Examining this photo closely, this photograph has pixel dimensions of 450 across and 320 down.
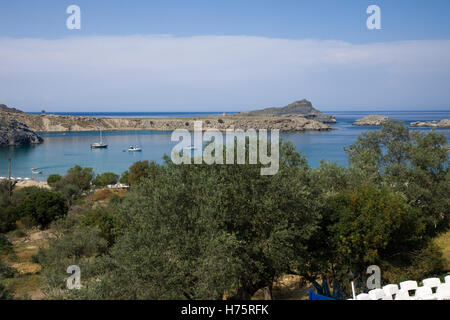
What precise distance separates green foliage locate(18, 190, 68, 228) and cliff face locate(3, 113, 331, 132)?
11361 centimetres

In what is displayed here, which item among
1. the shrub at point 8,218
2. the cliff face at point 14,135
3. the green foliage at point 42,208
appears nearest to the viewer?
the green foliage at point 42,208

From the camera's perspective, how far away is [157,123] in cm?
17200

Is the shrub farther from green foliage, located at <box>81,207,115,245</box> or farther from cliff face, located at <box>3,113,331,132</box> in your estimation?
cliff face, located at <box>3,113,331,132</box>

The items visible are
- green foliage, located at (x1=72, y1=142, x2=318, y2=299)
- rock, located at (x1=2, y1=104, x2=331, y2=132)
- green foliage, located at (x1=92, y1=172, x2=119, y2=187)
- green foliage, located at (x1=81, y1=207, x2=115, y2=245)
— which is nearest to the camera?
green foliage, located at (x1=72, y1=142, x2=318, y2=299)

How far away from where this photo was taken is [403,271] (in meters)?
12.0

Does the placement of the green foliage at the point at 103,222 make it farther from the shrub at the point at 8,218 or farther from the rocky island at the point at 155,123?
the rocky island at the point at 155,123

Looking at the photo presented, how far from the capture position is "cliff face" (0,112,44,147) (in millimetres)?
115688

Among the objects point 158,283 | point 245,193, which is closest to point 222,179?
point 245,193

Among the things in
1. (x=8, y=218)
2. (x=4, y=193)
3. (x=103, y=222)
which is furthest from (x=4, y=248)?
(x=4, y=193)

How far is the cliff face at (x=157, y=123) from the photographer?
147 m

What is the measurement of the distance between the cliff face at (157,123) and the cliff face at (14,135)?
90.1 ft

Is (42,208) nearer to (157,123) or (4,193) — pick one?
(4,193)

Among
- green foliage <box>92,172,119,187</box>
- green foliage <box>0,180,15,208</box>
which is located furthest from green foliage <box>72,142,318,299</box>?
green foliage <box>92,172,119,187</box>

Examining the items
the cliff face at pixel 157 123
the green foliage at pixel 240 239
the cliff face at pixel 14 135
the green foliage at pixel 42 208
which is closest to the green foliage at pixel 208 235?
the green foliage at pixel 240 239
